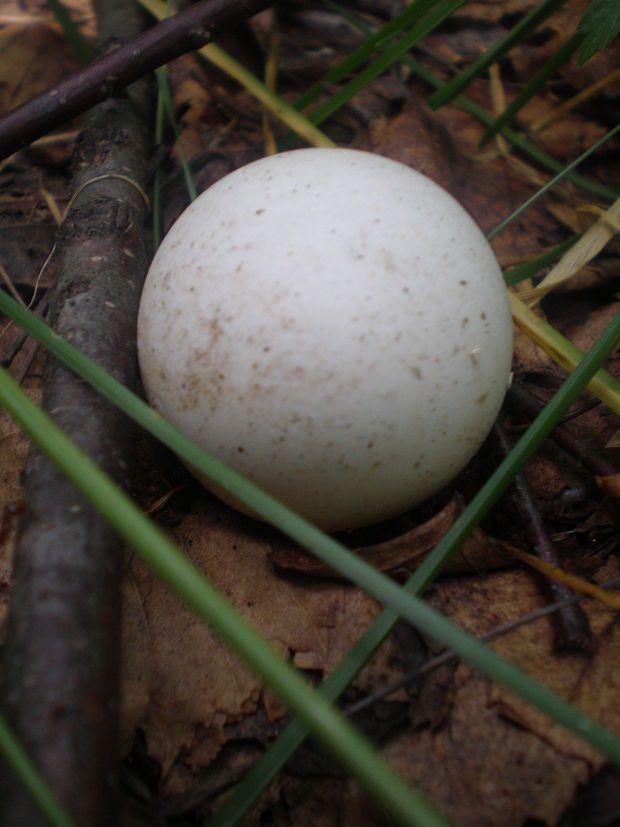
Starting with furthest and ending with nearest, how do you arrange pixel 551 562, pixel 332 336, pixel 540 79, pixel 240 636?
pixel 540 79 → pixel 551 562 → pixel 332 336 → pixel 240 636

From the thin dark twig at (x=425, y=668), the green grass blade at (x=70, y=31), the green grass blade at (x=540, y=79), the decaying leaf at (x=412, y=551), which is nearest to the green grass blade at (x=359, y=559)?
the thin dark twig at (x=425, y=668)

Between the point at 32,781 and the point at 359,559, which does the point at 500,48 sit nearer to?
the point at 359,559

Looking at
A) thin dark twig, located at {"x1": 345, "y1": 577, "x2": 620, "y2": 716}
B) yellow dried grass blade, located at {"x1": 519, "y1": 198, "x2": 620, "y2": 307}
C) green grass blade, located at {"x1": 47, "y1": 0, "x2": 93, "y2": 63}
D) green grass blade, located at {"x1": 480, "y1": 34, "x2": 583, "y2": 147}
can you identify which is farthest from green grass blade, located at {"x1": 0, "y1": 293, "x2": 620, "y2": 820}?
green grass blade, located at {"x1": 47, "y1": 0, "x2": 93, "y2": 63}

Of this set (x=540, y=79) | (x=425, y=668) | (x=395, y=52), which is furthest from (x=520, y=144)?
(x=425, y=668)

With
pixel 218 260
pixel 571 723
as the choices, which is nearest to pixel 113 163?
pixel 218 260

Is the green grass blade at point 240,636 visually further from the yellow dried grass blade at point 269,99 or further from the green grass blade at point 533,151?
the green grass blade at point 533,151

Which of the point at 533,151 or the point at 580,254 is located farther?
the point at 533,151
